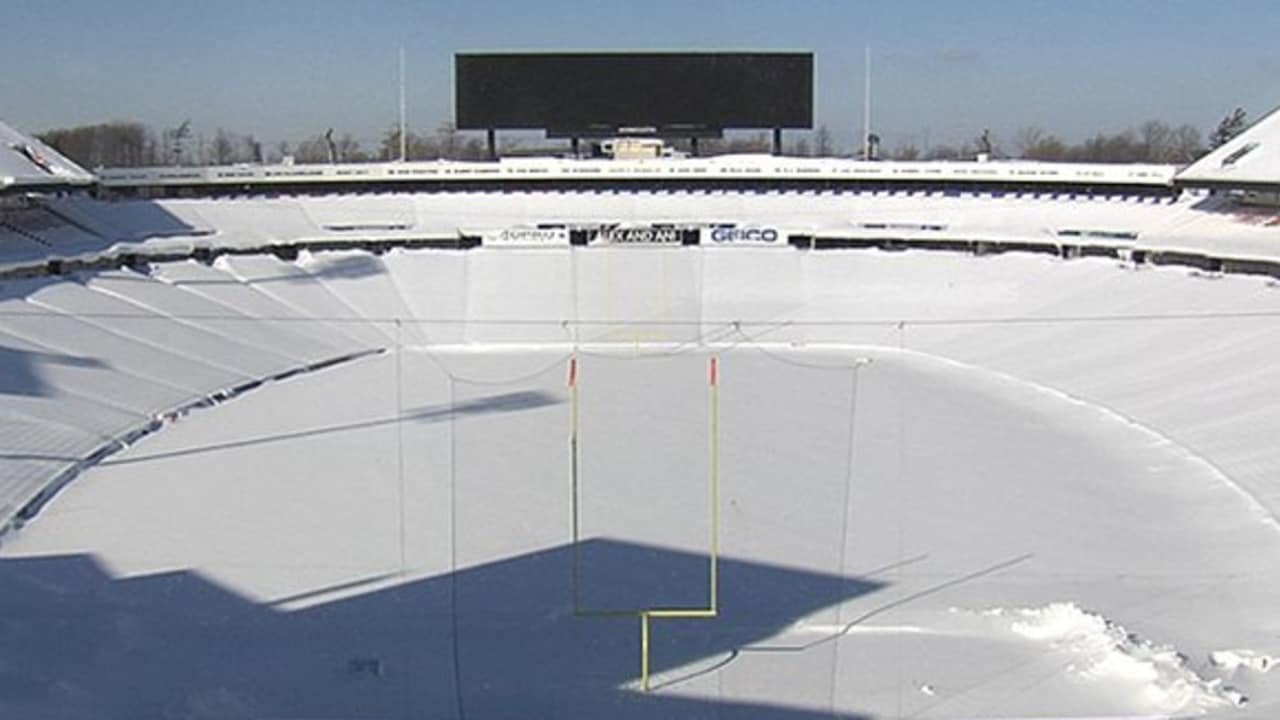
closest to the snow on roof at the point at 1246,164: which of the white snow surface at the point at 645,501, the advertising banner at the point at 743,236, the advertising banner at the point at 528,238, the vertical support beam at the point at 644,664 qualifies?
the white snow surface at the point at 645,501

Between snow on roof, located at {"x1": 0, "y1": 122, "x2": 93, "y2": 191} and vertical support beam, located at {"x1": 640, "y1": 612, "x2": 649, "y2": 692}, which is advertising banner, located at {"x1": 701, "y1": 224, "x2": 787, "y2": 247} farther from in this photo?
vertical support beam, located at {"x1": 640, "y1": 612, "x2": 649, "y2": 692}

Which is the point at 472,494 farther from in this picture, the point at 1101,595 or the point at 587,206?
the point at 587,206

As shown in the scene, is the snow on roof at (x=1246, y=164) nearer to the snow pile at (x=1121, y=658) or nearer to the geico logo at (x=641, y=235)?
the geico logo at (x=641, y=235)

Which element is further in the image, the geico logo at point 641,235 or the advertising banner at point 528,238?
the geico logo at point 641,235

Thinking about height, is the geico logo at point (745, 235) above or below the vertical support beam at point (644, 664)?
above

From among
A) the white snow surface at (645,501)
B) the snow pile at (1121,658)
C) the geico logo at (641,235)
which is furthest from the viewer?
the geico logo at (641,235)

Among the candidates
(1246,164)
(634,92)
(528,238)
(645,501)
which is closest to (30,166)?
(528,238)

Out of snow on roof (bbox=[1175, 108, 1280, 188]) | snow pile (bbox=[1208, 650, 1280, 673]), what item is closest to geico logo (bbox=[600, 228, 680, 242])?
snow on roof (bbox=[1175, 108, 1280, 188])
